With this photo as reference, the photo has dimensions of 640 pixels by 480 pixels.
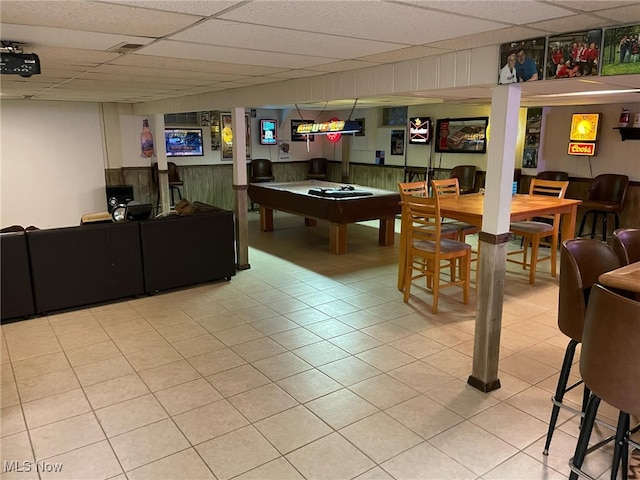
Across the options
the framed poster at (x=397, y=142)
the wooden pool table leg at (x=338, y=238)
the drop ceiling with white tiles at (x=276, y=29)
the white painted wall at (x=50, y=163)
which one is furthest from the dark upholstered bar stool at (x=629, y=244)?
the white painted wall at (x=50, y=163)

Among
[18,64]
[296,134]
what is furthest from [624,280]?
[296,134]

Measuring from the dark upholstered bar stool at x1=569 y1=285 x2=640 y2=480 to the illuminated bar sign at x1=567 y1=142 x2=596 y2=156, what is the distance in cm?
589

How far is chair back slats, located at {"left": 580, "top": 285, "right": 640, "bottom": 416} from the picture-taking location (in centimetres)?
180

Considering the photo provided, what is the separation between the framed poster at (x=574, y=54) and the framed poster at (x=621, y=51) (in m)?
0.04

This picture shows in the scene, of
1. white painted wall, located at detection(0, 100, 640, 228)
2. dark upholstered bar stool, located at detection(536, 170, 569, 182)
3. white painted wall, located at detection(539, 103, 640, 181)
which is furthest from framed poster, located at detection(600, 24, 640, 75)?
white painted wall, located at detection(0, 100, 640, 228)

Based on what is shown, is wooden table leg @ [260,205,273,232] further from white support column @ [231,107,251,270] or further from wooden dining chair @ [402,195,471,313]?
wooden dining chair @ [402,195,471,313]

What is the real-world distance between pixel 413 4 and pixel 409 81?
5.04 ft

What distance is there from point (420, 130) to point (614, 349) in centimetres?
793

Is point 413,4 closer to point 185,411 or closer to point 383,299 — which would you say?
point 185,411

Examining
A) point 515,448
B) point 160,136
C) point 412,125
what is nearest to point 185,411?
point 515,448

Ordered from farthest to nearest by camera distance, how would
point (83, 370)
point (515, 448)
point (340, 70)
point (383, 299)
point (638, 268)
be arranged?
point (383, 299) < point (340, 70) < point (83, 370) < point (515, 448) < point (638, 268)

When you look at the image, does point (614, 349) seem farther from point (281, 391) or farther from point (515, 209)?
point (515, 209)

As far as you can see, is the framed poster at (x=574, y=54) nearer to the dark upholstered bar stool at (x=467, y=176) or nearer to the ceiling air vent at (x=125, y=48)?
the ceiling air vent at (x=125, y=48)

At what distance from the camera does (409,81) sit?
3576 mm
